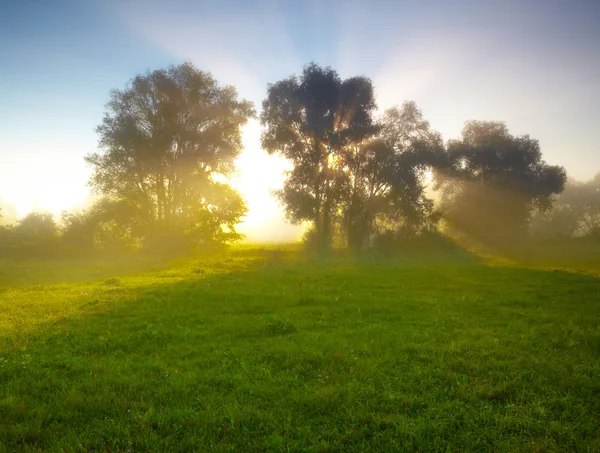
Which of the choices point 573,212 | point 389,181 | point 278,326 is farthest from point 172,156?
point 573,212

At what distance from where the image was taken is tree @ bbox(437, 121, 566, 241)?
5513cm

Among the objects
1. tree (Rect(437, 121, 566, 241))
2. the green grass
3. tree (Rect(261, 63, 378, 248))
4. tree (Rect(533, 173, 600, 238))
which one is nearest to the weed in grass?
the green grass

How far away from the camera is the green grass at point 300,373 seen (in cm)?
595

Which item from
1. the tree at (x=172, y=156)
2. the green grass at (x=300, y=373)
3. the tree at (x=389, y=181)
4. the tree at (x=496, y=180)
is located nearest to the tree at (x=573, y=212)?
the tree at (x=496, y=180)

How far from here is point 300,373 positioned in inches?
332

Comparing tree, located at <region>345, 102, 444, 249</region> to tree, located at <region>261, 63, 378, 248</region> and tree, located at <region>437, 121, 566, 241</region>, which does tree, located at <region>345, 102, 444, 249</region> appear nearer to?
tree, located at <region>261, 63, 378, 248</region>

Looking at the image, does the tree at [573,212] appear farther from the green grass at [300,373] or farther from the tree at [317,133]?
the green grass at [300,373]

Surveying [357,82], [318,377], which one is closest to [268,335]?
[318,377]

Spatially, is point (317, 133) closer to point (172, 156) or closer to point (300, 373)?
point (172, 156)

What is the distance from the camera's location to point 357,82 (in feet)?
150

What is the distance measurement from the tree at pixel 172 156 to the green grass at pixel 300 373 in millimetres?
30075

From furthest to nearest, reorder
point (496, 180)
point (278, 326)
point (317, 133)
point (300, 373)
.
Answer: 1. point (496, 180)
2. point (317, 133)
3. point (278, 326)
4. point (300, 373)

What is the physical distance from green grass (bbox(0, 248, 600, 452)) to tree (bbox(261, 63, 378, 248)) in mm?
29472

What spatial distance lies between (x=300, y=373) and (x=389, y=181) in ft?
132
